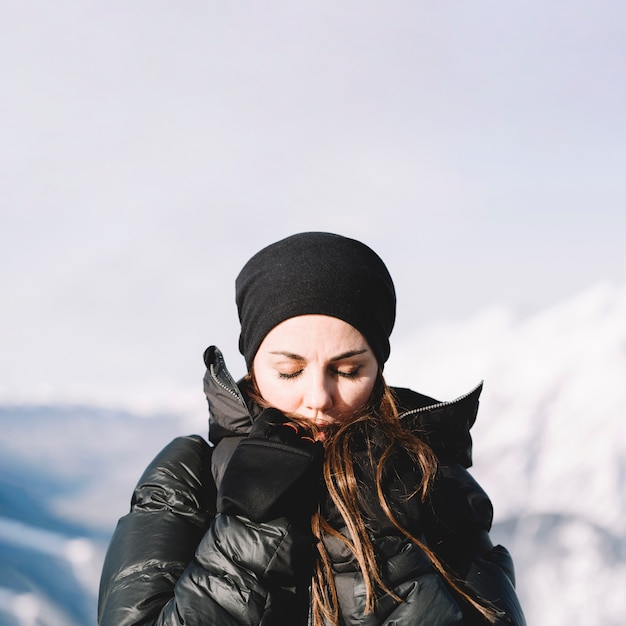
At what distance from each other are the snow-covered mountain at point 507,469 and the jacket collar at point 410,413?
2125mm

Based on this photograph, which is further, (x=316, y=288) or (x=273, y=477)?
(x=316, y=288)

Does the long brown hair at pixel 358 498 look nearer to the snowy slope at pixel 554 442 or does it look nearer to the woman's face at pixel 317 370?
the woman's face at pixel 317 370

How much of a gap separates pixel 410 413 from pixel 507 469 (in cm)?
317

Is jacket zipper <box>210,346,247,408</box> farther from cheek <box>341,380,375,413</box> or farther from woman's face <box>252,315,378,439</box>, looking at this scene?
cheek <box>341,380,375,413</box>

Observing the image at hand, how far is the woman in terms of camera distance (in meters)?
1.65

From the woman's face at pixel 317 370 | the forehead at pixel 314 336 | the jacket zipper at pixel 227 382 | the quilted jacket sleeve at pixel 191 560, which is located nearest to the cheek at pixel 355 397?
the woman's face at pixel 317 370

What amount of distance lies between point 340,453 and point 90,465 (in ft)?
11.8

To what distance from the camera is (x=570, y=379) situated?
5.71 m

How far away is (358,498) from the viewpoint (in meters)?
1.76

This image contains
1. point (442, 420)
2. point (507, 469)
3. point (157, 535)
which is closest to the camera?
point (157, 535)

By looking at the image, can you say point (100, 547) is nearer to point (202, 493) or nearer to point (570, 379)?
point (202, 493)

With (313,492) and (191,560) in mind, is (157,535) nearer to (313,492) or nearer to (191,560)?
(191,560)

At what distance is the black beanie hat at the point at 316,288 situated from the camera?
6.53 ft

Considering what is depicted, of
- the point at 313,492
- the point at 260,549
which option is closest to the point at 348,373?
the point at 313,492
